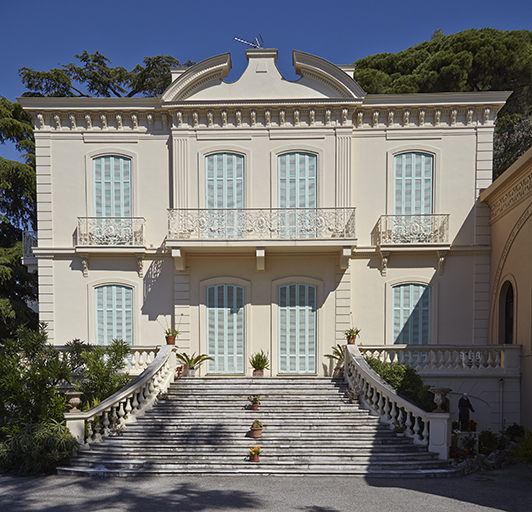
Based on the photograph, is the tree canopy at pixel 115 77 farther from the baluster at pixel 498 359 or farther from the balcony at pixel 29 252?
the baluster at pixel 498 359

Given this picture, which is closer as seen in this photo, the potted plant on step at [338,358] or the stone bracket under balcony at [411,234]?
the potted plant on step at [338,358]

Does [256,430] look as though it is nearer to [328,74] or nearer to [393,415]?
[393,415]

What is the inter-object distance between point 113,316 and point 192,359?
Answer: 270cm

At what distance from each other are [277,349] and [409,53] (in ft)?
48.9

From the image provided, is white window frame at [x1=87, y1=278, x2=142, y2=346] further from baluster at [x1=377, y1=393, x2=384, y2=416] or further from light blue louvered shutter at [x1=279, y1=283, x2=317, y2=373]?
baluster at [x1=377, y1=393, x2=384, y2=416]

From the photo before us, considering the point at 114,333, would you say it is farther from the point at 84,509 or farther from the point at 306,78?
the point at 306,78

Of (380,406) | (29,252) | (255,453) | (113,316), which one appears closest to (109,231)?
(113,316)

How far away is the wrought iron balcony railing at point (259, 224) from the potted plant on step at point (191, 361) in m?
3.25

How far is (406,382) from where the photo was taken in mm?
11289

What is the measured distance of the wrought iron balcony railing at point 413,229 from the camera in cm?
1396

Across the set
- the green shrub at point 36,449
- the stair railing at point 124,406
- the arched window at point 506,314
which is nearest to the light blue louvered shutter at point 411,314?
the arched window at point 506,314

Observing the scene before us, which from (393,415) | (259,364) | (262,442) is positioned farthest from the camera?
(259,364)

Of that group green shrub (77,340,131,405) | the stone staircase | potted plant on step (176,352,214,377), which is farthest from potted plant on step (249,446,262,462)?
potted plant on step (176,352,214,377)

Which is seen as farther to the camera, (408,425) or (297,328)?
(297,328)
